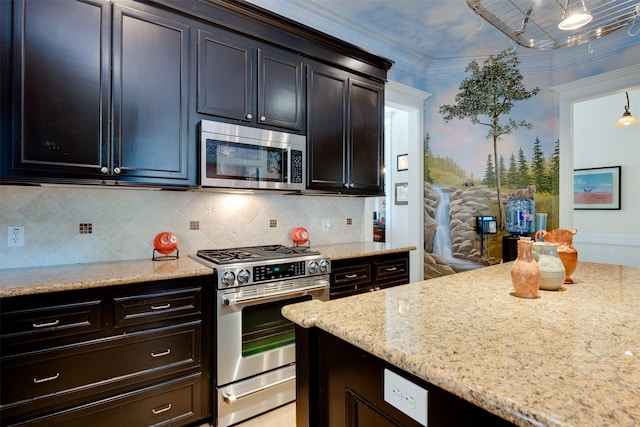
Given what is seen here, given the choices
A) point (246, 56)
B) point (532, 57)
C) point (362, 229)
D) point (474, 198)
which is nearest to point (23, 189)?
point (246, 56)

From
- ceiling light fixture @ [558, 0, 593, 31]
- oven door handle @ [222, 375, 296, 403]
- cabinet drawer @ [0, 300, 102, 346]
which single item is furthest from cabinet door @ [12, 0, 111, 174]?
ceiling light fixture @ [558, 0, 593, 31]

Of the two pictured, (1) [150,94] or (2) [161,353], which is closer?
(2) [161,353]

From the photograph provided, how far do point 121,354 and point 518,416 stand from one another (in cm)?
182

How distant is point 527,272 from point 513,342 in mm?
510

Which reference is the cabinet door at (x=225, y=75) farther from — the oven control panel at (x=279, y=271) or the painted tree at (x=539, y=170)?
the painted tree at (x=539, y=170)

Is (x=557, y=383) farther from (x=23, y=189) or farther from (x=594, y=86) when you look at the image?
(x=594, y=86)

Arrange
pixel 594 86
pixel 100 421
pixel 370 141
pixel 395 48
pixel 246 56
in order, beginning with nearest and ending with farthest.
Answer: pixel 100 421, pixel 246 56, pixel 370 141, pixel 594 86, pixel 395 48

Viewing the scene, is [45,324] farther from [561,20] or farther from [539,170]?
[539,170]

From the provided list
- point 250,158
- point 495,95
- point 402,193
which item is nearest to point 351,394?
point 250,158

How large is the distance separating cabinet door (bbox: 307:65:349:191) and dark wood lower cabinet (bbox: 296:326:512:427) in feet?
5.68

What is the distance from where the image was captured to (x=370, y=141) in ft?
10.3

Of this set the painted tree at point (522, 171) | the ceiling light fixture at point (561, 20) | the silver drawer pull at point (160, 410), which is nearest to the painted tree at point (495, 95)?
the painted tree at point (522, 171)

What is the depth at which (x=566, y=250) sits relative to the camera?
152 cm

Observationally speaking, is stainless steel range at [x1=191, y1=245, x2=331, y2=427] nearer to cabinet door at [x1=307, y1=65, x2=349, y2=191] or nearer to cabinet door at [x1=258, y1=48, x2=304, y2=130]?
cabinet door at [x1=307, y1=65, x2=349, y2=191]
